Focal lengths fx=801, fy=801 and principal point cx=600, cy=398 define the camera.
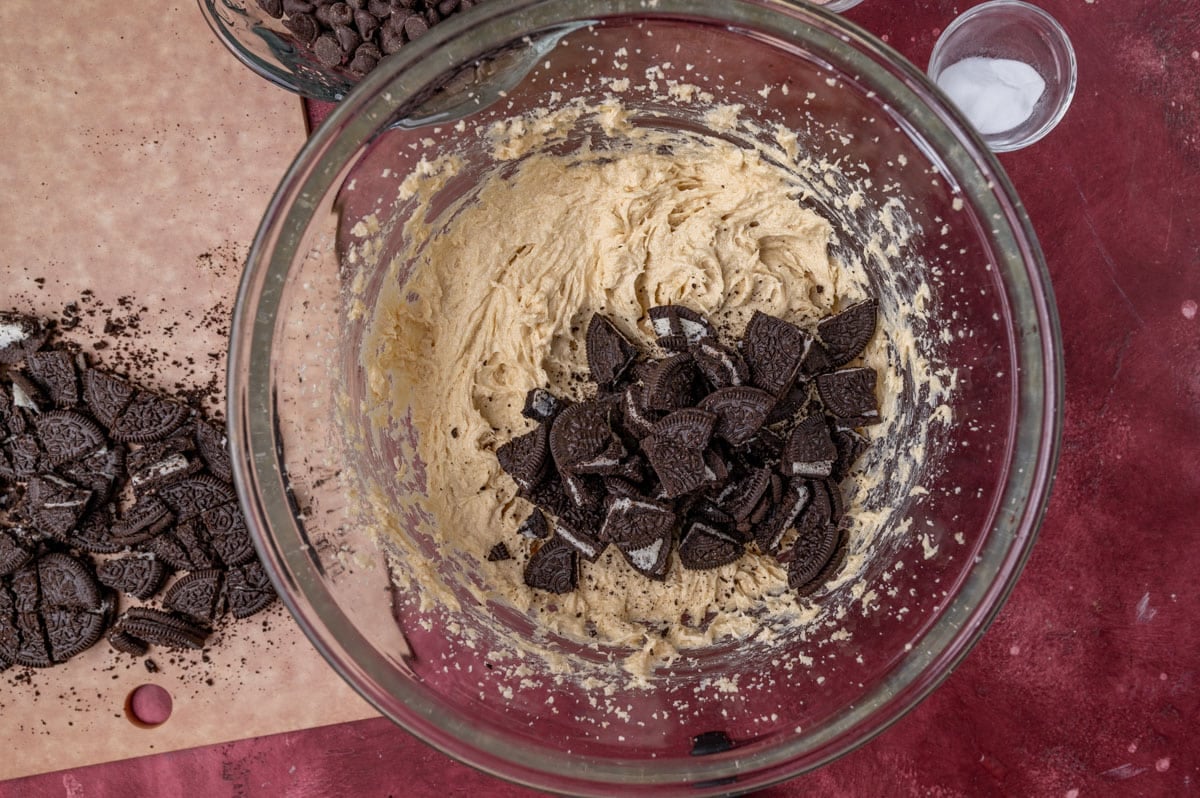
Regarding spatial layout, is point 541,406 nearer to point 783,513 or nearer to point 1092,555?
point 783,513

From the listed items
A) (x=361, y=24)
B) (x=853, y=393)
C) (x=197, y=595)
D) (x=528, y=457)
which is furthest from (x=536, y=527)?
(x=361, y=24)

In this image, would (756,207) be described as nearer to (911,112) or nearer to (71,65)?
(911,112)

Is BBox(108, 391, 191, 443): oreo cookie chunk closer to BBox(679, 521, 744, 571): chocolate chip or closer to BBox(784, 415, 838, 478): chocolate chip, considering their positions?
BBox(679, 521, 744, 571): chocolate chip

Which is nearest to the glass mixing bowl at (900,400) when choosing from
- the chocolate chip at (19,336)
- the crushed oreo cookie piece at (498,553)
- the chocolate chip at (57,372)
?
the crushed oreo cookie piece at (498,553)

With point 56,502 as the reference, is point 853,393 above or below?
above

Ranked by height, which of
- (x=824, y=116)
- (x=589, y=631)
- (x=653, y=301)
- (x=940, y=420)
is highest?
(x=824, y=116)

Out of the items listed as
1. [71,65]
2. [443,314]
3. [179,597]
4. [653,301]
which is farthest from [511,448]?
[71,65]
